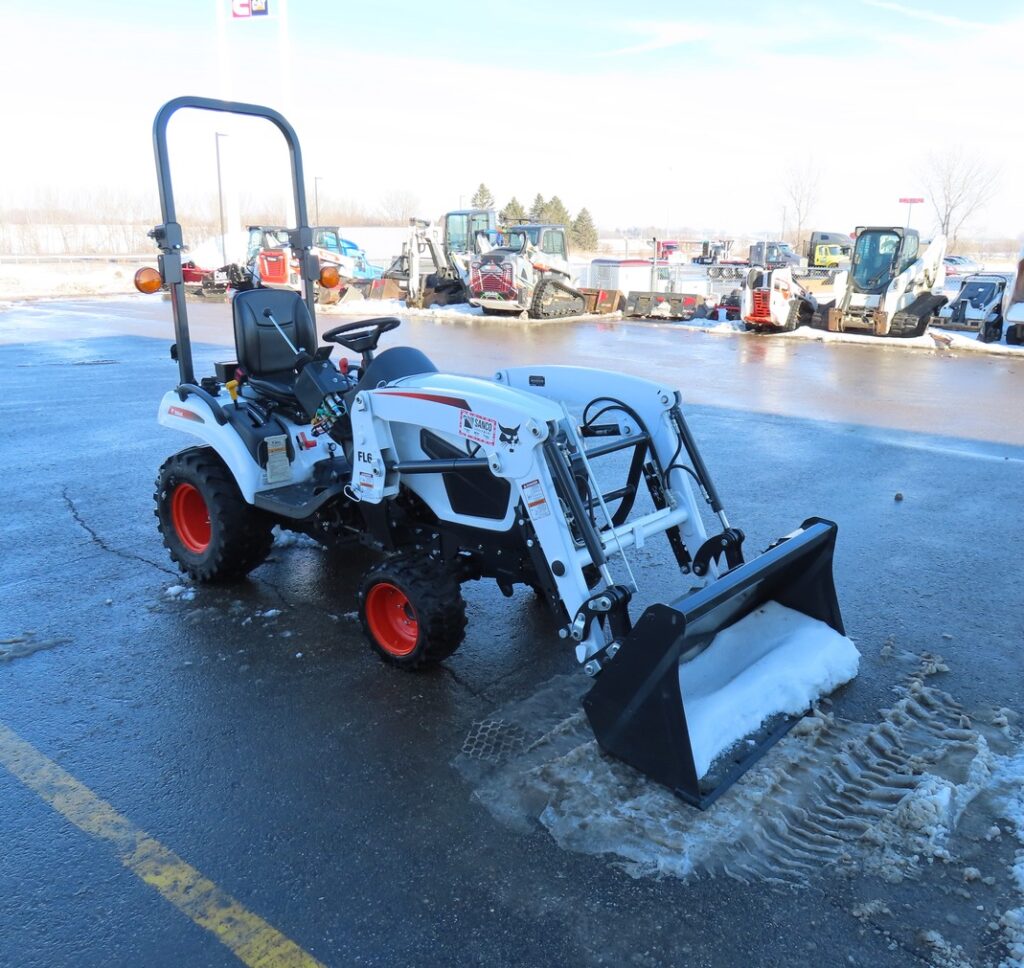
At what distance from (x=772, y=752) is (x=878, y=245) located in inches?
701

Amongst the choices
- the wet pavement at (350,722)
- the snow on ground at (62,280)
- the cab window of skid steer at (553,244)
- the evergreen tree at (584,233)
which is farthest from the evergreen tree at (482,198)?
the wet pavement at (350,722)

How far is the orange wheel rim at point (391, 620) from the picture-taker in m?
4.11

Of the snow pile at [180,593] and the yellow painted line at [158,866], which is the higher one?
the yellow painted line at [158,866]

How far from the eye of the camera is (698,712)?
3.31 metres

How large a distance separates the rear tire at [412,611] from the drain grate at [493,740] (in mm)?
422

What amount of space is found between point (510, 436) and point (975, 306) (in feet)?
61.4

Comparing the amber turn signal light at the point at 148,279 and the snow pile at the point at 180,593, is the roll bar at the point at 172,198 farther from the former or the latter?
the snow pile at the point at 180,593

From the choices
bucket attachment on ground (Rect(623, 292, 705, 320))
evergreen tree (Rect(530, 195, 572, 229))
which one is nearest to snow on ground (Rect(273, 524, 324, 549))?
bucket attachment on ground (Rect(623, 292, 705, 320))

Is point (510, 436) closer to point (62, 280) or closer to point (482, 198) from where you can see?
point (62, 280)

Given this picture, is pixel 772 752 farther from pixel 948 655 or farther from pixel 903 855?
pixel 948 655

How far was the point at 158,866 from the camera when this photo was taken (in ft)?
9.42

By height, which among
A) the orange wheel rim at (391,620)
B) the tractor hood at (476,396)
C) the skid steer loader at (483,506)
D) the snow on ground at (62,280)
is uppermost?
the tractor hood at (476,396)

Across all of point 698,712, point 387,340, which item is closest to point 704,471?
point 698,712

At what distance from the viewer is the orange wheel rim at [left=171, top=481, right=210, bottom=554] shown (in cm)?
527
